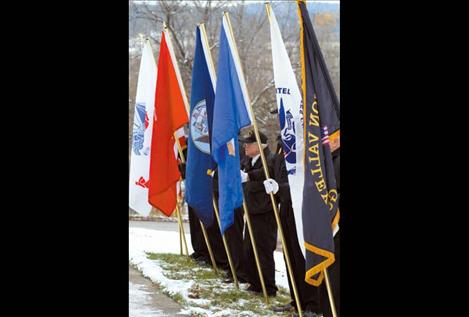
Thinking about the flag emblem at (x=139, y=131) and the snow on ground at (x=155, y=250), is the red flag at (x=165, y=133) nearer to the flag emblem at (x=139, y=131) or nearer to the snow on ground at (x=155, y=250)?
the snow on ground at (x=155, y=250)

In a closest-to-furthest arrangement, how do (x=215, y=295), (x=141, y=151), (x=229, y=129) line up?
(x=229, y=129)
(x=215, y=295)
(x=141, y=151)

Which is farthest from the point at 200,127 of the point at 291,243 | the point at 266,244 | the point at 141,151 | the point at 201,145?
the point at 141,151

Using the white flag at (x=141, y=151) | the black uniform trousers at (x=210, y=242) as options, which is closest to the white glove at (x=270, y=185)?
the black uniform trousers at (x=210, y=242)

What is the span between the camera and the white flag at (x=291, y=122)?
7.34m

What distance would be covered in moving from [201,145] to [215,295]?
1.82 metres

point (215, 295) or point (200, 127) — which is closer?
point (215, 295)

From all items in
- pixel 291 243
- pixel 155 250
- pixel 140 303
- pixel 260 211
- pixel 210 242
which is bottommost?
pixel 140 303


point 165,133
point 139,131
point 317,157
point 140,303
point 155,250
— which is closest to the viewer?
point 317,157

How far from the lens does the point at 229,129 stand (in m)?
8.89

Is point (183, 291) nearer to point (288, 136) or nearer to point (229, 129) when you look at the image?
point (229, 129)

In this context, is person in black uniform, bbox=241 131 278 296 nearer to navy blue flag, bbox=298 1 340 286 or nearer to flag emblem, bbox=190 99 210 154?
flag emblem, bbox=190 99 210 154
